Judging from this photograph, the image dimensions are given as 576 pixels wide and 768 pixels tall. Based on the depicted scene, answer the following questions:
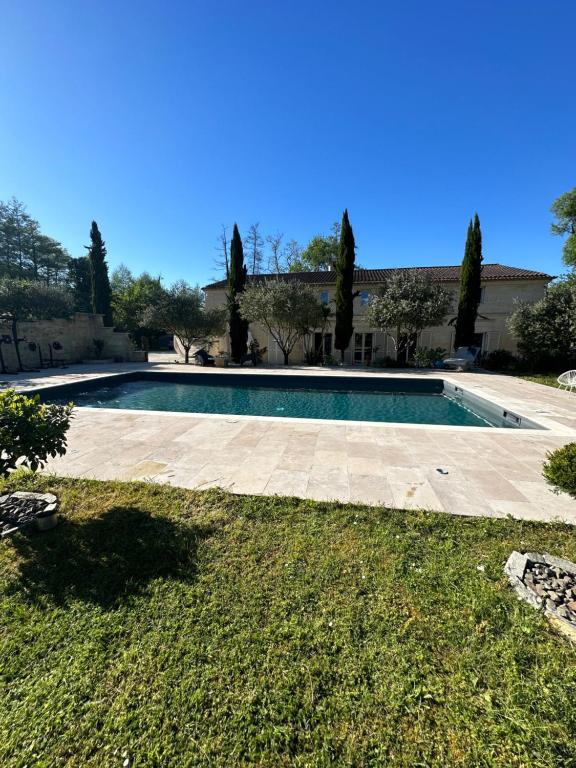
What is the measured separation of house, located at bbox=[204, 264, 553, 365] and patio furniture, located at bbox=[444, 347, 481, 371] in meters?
2.17

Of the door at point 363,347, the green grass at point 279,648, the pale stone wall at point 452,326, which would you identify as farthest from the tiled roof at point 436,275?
the green grass at point 279,648

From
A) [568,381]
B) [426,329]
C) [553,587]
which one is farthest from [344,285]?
[553,587]

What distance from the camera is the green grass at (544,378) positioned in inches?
Result: 473

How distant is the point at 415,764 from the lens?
4.26ft

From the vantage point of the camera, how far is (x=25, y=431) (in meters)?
2.68

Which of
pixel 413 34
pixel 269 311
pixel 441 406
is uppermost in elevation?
pixel 413 34

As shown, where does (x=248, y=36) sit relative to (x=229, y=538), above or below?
above

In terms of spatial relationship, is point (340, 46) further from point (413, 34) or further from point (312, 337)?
point (312, 337)

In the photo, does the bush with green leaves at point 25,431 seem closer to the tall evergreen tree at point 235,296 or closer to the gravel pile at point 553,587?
the gravel pile at point 553,587

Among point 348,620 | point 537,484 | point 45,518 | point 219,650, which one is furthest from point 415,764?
point 537,484

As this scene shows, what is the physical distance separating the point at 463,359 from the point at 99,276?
27.2m

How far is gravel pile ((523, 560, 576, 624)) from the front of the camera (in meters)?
2.04

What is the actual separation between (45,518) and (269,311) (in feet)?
46.3

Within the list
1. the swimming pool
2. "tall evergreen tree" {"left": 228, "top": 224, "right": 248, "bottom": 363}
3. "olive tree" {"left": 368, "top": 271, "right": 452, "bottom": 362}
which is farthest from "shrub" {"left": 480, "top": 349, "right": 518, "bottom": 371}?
"tall evergreen tree" {"left": 228, "top": 224, "right": 248, "bottom": 363}
